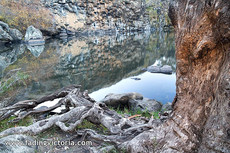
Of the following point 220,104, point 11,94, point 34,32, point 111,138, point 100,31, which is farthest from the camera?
point 100,31

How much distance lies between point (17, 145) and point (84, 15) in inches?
2847

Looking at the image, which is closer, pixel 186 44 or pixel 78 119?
pixel 186 44

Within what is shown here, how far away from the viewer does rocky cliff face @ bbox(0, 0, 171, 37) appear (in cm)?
5266

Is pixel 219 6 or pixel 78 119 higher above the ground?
pixel 219 6

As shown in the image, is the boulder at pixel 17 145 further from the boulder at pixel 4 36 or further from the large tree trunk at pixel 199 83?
the boulder at pixel 4 36

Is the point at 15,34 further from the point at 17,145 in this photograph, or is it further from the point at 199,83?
the point at 199,83

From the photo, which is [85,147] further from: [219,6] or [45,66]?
[45,66]

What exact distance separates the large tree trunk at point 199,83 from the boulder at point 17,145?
6.64 feet

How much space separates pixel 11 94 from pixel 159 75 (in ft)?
36.7

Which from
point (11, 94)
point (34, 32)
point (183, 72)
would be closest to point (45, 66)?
point (11, 94)

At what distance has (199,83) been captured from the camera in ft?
7.47

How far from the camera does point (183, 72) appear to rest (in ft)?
8.13

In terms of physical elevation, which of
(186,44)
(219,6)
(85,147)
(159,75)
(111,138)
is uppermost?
(219,6)

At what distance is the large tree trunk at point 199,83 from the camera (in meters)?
1.81
